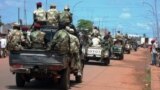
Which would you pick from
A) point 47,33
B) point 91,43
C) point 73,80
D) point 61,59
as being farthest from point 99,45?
point 61,59

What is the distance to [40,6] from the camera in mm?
20672

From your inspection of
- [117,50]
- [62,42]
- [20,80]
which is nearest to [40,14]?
[62,42]

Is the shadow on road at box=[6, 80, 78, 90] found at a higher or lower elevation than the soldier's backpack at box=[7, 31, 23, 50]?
lower

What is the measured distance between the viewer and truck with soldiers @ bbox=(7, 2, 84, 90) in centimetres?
1695

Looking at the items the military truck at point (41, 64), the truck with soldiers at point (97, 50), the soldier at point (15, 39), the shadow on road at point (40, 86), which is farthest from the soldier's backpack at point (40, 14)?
the truck with soldiers at point (97, 50)

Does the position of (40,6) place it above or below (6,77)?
above

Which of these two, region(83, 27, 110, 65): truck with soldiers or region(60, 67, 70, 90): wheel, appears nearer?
region(60, 67, 70, 90): wheel

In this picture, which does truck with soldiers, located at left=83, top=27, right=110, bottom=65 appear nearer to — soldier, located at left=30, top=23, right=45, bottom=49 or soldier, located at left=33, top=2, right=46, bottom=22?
soldier, located at left=33, top=2, right=46, bottom=22

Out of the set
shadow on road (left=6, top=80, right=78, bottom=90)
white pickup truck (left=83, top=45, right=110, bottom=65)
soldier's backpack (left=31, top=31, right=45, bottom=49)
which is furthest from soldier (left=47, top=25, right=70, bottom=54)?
white pickup truck (left=83, top=45, right=110, bottom=65)

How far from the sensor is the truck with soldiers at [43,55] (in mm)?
16953

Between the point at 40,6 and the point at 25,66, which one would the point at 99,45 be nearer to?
the point at 40,6

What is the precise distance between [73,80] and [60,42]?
467cm

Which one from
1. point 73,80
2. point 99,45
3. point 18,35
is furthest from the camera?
point 99,45

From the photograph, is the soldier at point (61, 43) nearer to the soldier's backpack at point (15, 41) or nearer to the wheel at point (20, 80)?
the soldier's backpack at point (15, 41)
